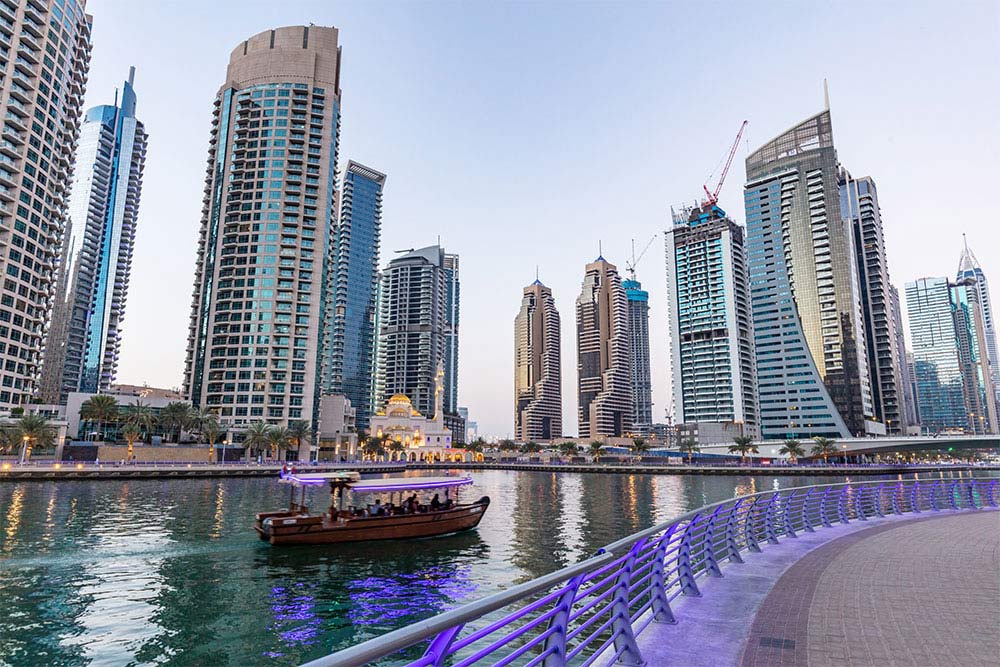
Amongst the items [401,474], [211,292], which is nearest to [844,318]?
[401,474]

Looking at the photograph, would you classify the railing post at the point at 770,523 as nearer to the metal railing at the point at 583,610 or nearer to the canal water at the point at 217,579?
the metal railing at the point at 583,610

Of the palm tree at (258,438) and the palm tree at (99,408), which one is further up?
the palm tree at (99,408)

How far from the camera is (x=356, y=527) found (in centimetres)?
3231

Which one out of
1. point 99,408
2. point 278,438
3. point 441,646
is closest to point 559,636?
point 441,646

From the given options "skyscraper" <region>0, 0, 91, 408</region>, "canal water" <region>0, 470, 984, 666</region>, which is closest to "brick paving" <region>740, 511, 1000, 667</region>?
"canal water" <region>0, 470, 984, 666</region>

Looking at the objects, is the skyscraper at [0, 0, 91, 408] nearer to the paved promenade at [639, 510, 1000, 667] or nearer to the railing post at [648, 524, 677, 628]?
the railing post at [648, 524, 677, 628]

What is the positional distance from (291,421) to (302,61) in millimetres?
88729

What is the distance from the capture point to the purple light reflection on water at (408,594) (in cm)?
1916

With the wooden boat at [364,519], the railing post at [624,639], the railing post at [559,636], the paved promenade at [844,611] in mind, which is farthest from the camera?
the wooden boat at [364,519]

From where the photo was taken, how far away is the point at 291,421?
125 metres

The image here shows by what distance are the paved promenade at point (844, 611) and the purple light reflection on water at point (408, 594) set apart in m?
11.3

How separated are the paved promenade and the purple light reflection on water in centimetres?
1126

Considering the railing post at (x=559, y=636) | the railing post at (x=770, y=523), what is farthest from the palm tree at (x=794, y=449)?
the railing post at (x=559, y=636)

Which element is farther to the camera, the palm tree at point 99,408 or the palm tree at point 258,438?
the palm tree at point 258,438
